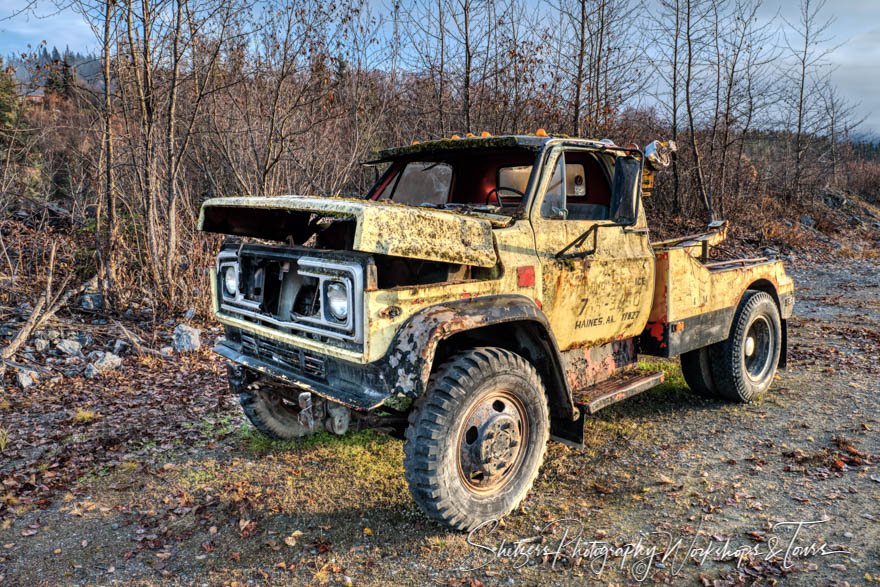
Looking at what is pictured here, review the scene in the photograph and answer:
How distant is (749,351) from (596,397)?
8.64 ft

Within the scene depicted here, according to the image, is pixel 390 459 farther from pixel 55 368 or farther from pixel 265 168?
pixel 265 168

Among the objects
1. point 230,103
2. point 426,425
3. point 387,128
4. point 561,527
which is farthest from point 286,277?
point 387,128

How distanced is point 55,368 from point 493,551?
17.9 ft

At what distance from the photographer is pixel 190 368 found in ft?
20.9

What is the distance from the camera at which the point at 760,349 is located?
227 inches

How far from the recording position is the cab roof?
384cm

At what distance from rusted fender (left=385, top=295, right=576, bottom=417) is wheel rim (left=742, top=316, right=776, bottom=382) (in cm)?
315

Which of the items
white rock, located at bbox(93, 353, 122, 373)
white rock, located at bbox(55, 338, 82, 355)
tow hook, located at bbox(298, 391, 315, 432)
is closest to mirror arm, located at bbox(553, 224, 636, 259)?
tow hook, located at bbox(298, 391, 315, 432)

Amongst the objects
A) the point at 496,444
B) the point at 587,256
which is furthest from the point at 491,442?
the point at 587,256

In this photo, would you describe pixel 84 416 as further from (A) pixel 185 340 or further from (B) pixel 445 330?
(B) pixel 445 330

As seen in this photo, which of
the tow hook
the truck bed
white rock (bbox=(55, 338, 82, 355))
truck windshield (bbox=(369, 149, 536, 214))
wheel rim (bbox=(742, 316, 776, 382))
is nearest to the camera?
the tow hook

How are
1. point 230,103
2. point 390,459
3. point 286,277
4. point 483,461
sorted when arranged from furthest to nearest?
point 230,103 < point 390,459 < point 286,277 < point 483,461

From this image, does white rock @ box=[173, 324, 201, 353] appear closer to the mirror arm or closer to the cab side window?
the cab side window

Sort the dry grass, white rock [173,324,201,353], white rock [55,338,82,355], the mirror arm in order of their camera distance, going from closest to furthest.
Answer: the mirror arm, the dry grass, white rock [55,338,82,355], white rock [173,324,201,353]
